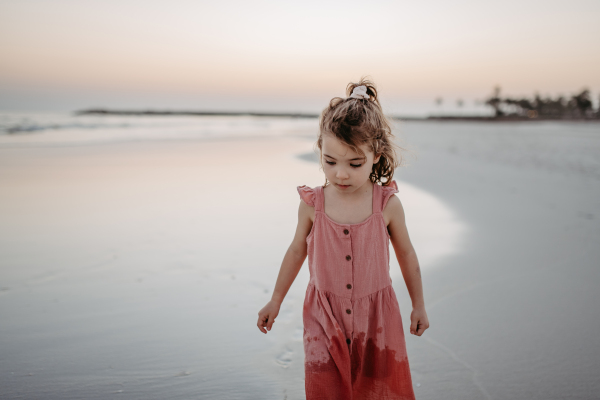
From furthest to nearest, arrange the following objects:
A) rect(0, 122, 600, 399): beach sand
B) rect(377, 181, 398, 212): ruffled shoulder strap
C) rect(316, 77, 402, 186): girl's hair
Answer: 1. rect(0, 122, 600, 399): beach sand
2. rect(377, 181, 398, 212): ruffled shoulder strap
3. rect(316, 77, 402, 186): girl's hair

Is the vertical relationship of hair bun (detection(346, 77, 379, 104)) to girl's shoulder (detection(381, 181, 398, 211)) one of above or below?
above

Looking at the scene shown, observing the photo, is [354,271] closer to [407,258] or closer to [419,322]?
[407,258]

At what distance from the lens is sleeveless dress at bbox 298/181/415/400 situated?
60.4 inches

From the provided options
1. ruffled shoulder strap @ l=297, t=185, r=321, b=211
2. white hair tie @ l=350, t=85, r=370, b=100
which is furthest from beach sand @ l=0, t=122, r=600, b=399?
ruffled shoulder strap @ l=297, t=185, r=321, b=211

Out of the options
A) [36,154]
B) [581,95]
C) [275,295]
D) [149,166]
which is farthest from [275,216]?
[581,95]

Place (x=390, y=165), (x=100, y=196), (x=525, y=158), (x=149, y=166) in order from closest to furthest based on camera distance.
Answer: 1. (x=390, y=165)
2. (x=100, y=196)
3. (x=149, y=166)
4. (x=525, y=158)

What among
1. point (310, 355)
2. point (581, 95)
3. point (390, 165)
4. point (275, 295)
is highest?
point (581, 95)

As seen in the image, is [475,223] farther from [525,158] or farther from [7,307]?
[525,158]

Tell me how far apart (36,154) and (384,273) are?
10.0 metres

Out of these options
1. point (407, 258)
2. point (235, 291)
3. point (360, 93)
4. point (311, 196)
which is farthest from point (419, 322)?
point (235, 291)

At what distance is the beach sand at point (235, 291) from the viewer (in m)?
2.07

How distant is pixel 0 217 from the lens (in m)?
4.50

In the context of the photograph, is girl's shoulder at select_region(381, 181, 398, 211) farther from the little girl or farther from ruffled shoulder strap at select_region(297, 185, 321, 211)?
ruffled shoulder strap at select_region(297, 185, 321, 211)

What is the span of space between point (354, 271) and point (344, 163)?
419mm
